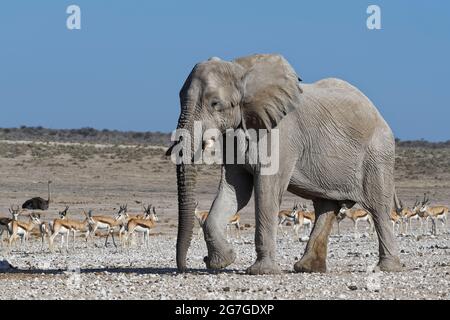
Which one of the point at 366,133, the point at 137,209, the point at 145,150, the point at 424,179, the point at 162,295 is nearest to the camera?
the point at 162,295

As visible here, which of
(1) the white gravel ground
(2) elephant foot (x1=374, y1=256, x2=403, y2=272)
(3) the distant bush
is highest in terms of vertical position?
(3) the distant bush

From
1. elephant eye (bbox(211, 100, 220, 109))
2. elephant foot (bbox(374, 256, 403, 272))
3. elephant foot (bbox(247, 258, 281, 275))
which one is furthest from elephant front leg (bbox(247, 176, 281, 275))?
elephant foot (bbox(374, 256, 403, 272))

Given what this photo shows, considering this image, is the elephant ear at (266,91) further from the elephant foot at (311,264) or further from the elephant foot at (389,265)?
the elephant foot at (389,265)

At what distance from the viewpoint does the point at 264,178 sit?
1620 cm

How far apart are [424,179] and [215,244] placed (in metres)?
44.6

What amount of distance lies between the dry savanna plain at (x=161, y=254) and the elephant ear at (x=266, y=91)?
2125 millimetres

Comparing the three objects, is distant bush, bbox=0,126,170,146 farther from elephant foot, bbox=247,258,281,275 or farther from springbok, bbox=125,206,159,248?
elephant foot, bbox=247,258,281,275

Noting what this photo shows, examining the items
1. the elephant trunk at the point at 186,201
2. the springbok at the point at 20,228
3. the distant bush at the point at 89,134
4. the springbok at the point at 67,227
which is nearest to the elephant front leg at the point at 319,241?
the elephant trunk at the point at 186,201

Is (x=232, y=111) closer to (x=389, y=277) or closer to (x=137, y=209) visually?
(x=389, y=277)

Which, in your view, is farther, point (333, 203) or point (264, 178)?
point (333, 203)

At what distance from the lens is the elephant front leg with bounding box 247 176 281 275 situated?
639 inches

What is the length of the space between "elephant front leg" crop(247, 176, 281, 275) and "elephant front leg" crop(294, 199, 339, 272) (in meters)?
1.04

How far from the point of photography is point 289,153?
1659 centimetres
